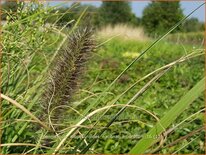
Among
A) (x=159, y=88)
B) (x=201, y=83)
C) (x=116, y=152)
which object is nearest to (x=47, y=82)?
(x=201, y=83)

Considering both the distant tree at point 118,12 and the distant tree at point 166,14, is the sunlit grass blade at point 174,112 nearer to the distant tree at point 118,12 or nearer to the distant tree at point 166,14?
the distant tree at point 166,14

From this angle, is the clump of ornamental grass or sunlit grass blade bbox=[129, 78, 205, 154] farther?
the clump of ornamental grass

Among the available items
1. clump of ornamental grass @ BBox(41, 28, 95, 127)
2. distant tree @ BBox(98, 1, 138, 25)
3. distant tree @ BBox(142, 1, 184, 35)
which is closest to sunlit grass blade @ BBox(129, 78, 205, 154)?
clump of ornamental grass @ BBox(41, 28, 95, 127)

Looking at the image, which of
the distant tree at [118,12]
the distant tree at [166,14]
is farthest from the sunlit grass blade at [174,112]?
the distant tree at [118,12]

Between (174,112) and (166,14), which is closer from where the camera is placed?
(174,112)

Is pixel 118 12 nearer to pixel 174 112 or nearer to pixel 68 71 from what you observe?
pixel 68 71

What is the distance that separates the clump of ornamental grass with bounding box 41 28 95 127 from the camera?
3.58 feet

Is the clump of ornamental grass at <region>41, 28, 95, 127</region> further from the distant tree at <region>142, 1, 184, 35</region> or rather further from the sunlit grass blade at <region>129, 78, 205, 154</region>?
the distant tree at <region>142, 1, 184, 35</region>

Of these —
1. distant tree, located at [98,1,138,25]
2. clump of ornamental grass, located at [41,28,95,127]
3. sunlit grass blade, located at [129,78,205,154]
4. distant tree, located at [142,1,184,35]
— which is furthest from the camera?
distant tree, located at [98,1,138,25]

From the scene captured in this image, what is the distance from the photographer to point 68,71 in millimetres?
1124

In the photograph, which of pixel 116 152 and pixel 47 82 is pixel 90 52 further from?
pixel 116 152

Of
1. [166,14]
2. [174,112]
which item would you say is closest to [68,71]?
[174,112]

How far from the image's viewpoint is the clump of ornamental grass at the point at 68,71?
109cm

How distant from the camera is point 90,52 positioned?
110 centimetres
